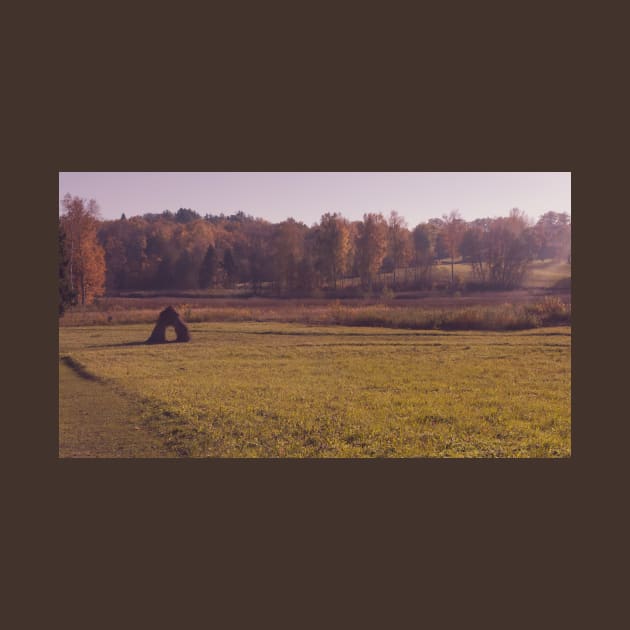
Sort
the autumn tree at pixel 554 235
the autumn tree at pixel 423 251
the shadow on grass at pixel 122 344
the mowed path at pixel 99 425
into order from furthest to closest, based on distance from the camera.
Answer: the shadow on grass at pixel 122 344
the autumn tree at pixel 423 251
the autumn tree at pixel 554 235
the mowed path at pixel 99 425

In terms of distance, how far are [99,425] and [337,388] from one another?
4308mm

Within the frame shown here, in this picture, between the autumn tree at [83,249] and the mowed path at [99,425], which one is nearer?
the mowed path at [99,425]

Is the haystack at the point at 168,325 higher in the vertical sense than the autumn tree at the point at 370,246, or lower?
lower

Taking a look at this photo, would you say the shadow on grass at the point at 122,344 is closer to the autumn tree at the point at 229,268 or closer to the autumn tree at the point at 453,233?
the autumn tree at the point at 229,268

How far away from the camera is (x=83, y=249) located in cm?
1073

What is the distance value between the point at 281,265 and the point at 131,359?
4.05 meters

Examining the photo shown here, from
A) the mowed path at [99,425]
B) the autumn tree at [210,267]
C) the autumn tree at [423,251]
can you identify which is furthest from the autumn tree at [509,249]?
the mowed path at [99,425]

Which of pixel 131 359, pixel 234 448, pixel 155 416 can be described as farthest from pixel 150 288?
pixel 234 448

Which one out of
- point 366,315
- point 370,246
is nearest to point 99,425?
point 366,315

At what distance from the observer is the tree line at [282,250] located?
10711 millimetres

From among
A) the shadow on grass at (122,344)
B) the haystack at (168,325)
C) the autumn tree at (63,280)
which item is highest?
the autumn tree at (63,280)

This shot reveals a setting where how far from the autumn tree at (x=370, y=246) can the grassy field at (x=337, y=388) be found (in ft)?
4.99

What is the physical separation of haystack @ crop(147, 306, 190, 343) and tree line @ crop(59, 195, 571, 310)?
4.31 feet

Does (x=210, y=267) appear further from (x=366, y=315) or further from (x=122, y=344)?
(x=366, y=315)
